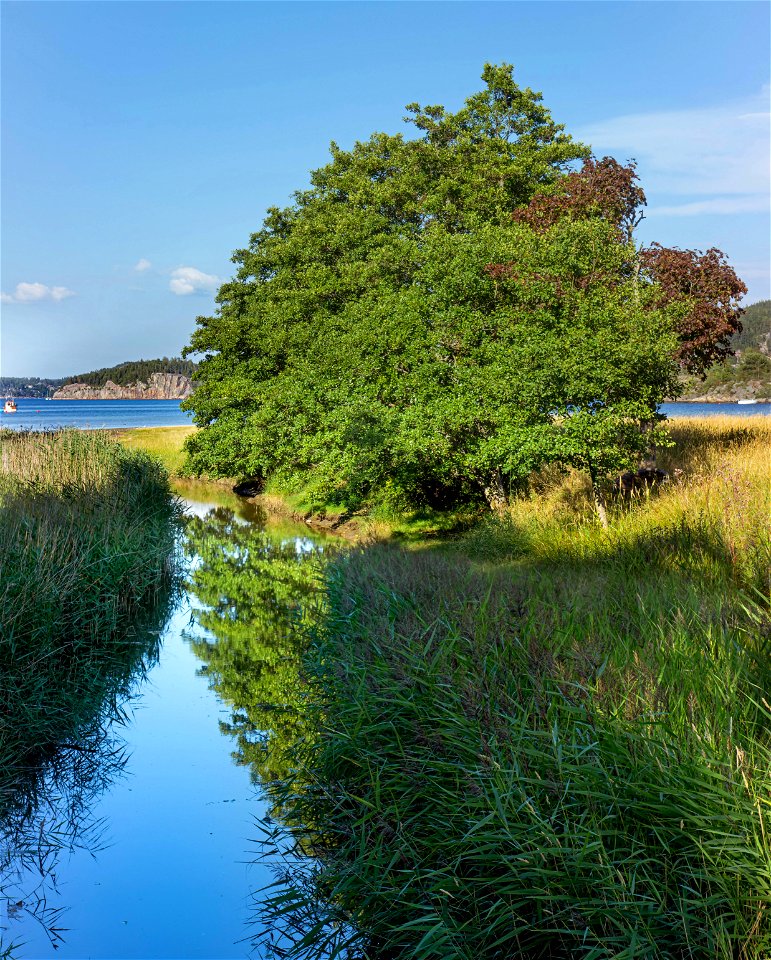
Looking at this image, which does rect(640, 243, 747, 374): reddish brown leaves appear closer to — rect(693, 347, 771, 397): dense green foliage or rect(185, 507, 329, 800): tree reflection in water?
rect(185, 507, 329, 800): tree reflection in water

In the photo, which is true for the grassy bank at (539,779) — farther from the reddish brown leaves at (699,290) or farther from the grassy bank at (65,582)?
the reddish brown leaves at (699,290)

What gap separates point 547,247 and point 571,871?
12.7 metres

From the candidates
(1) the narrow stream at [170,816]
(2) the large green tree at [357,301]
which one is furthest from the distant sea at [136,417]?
(1) the narrow stream at [170,816]

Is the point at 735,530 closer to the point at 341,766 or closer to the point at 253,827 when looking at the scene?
the point at 341,766

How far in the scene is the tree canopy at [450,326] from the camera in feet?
46.6

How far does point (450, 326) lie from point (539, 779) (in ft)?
45.2

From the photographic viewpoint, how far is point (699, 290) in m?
16.9

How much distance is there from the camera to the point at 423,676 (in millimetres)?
6379

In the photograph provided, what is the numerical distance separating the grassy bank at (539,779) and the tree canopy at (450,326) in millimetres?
6074

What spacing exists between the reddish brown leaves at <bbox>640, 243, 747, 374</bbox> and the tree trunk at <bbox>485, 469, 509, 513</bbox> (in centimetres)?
464

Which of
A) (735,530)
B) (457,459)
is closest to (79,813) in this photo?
(735,530)

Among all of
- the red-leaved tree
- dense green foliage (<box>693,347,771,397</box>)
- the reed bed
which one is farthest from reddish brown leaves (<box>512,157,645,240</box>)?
dense green foliage (<box>693,347,771,397</box>)

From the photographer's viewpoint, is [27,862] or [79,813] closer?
[27,862]

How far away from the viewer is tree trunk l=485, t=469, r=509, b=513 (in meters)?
17.5
